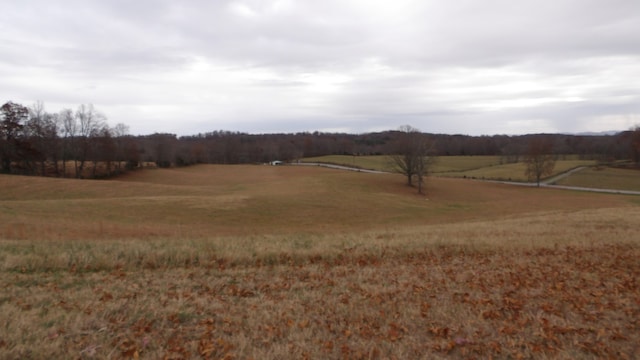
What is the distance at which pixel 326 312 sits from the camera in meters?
5.97

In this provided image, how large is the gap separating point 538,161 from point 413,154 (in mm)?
25676

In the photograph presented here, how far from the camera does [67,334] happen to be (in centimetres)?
484

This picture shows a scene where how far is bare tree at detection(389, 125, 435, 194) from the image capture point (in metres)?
56.8

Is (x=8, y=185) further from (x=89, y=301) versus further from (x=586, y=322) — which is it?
(x=586, y=322)

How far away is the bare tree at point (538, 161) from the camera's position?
68000 mm

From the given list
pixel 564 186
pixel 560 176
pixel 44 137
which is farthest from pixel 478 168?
pixel 44 137

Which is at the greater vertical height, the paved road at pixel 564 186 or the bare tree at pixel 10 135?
the bare tree at pixel 10 135

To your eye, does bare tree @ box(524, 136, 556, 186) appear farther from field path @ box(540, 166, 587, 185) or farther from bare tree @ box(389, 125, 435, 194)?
bare tree @ box(389, 125, 435, 194)

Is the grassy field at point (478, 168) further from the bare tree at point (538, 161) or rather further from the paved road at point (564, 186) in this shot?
the bare tree at point (538, 161)

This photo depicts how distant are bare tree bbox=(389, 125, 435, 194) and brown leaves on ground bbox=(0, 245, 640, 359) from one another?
1909 inches

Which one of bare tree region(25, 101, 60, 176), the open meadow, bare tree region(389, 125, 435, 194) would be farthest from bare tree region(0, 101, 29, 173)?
the open meadow

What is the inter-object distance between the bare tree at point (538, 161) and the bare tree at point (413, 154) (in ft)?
67.2

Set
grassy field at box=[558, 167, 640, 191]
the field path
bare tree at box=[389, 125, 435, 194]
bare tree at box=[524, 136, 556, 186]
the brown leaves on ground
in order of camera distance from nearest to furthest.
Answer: the brown leaves on ground
bare tree at box=[389, 125, 435, 194]
grassy field at box=[558, 167, 640, 191]
bare tree at box=[524, 136, 556, 186]
the field path

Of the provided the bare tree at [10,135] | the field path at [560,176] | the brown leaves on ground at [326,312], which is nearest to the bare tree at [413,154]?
the field path at [560,176]
